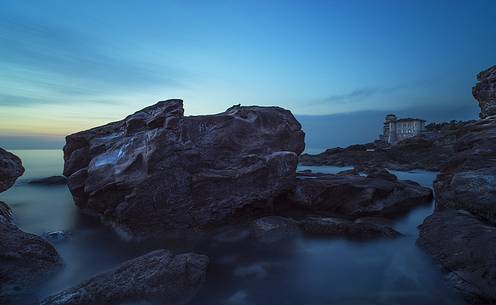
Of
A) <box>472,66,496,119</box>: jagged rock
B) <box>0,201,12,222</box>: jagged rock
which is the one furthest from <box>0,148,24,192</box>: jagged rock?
<box>472,66,496,119</box>: jagged rock

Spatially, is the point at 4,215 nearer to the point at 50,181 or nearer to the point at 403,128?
the point at 50,181

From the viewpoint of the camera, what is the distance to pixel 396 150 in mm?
54656

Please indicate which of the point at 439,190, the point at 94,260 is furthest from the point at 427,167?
the point at 94,260

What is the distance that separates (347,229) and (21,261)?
11629mm

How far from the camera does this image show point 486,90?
28.2 metres

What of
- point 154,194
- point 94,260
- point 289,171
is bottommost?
point 94,260

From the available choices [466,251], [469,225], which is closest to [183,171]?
[466,251]

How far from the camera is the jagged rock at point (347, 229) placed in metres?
11.9

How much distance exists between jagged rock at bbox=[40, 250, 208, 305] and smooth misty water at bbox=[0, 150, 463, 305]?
1.69 ft

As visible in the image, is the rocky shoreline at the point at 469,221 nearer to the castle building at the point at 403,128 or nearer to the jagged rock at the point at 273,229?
the jagged rock at the point at 273,229

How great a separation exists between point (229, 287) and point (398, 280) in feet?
16.5

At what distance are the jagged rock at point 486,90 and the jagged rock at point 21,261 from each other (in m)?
33.8

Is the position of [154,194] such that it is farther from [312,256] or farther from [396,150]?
[396,150]

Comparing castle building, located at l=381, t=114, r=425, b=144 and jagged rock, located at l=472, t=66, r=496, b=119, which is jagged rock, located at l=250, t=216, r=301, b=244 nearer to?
jagged rock, located at l=472, t=66, r=496, b=119
